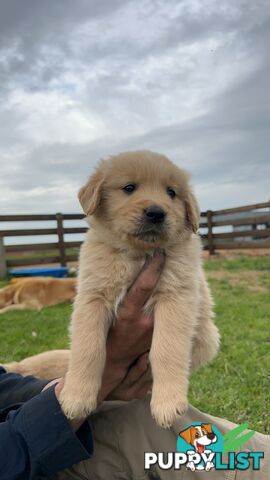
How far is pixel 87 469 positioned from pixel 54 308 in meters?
5.66

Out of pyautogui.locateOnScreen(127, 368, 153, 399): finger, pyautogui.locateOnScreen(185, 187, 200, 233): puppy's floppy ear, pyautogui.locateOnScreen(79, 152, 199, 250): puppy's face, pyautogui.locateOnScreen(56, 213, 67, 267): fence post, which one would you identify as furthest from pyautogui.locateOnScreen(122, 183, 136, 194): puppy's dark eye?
pyautogui.locateOnScreen(56, 213, 67, 267): fence post

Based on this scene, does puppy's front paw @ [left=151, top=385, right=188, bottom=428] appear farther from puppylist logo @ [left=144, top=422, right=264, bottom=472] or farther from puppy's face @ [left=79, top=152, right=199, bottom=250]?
puppy's face @ [left=79, top=152, right=199, bottom=250]

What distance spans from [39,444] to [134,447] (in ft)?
1.64

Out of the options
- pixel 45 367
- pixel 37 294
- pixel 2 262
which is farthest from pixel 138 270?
pixel 2 262

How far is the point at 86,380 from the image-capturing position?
1.74m

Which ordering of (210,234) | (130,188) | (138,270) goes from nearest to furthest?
(138,270) < (130,188) < (210,234)

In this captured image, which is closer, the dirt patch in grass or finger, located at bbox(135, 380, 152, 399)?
finger, located at bbox(135, 380, 152, 399)

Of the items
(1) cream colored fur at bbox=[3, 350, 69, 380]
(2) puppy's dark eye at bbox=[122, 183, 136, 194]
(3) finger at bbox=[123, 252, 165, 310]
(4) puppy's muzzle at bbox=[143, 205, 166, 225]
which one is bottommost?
(1) cream colored fur at bbox=[3, 350, 69, 380]

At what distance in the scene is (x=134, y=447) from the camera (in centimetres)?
196

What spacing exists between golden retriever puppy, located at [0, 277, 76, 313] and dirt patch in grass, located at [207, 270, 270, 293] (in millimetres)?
3174

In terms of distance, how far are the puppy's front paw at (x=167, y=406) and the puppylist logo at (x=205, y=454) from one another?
37 centimetres

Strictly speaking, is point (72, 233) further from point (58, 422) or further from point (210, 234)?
point (58, 422)

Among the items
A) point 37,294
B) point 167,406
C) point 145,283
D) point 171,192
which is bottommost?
point 37,294

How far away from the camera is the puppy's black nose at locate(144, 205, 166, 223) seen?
6.10 ft
